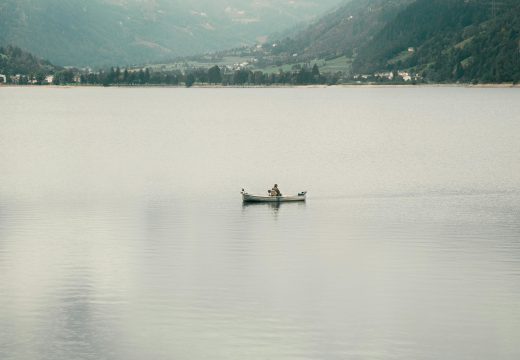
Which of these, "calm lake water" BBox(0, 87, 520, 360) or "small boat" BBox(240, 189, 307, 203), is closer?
"calm lake water" BBox(0, 87, 520, 360)

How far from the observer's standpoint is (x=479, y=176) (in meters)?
120

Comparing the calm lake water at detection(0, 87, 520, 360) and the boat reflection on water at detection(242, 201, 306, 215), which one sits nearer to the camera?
the calm lake water at detection(0, 87, 520, 360)

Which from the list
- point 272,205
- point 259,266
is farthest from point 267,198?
point 259,266

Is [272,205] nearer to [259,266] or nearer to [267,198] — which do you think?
[267,198]

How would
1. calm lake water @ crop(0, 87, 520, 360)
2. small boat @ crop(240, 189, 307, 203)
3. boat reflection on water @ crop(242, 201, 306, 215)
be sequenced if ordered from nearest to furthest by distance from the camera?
calm lake water @ crop(0, 87, 520, 360) < boat reflection on water @ crop(242, 201, 306, 215) < small boat @ crop(240, 189, 307, 203)

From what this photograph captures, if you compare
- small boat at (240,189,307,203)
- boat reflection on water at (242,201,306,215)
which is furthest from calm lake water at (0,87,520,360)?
small boat at (240,189,307,203)

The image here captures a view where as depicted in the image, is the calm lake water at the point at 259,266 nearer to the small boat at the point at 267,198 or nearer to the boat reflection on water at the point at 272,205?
the boat reflection on water at the point at 272,205

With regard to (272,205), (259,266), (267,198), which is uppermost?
(267,198)

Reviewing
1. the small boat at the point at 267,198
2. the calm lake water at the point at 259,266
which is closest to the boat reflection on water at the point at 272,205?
the small boat at the point at 267,198

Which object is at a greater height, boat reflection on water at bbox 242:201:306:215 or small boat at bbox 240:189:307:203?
small boat at bbox 240:189:307:203

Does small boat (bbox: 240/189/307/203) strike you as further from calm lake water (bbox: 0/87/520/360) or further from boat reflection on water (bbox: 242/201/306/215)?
calm lake water (bbox: 0/87/520/360)

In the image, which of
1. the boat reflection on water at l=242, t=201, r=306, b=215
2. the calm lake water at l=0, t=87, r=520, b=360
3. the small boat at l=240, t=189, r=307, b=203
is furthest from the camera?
the small boat at l=240, t=189, r=307, b=203

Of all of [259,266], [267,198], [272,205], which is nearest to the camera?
[259,266]

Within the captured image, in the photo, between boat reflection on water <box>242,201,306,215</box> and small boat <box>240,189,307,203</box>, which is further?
small boat <box>240,189,307,203</box>
